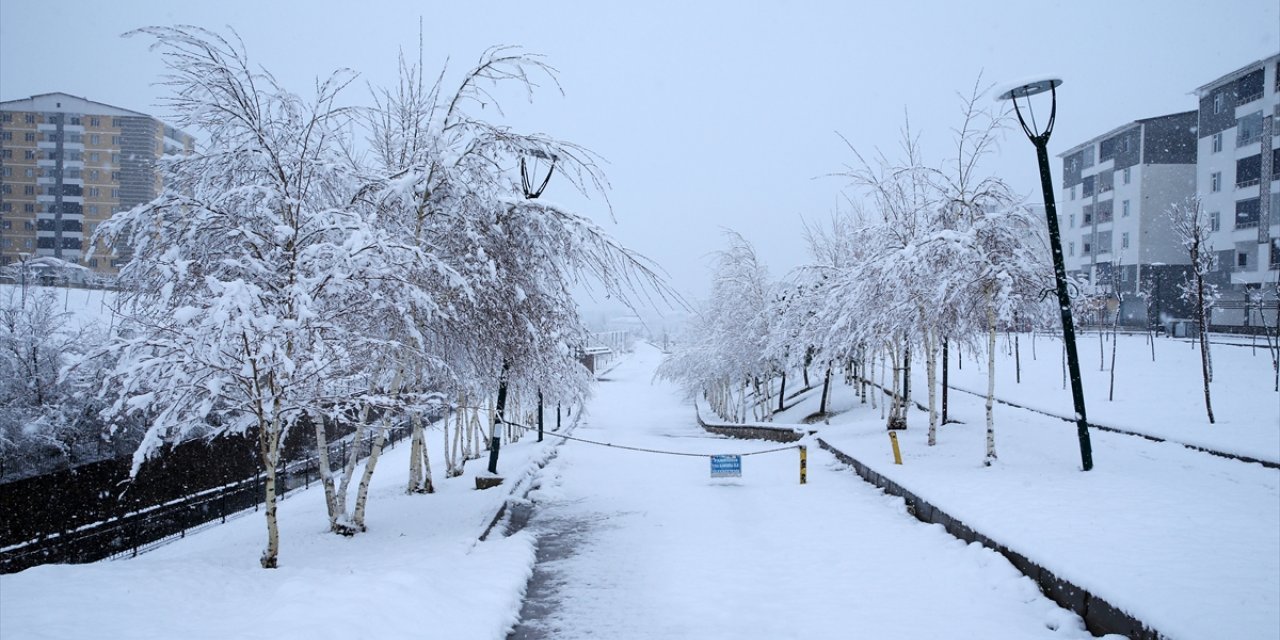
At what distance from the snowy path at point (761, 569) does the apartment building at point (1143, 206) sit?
149 ft

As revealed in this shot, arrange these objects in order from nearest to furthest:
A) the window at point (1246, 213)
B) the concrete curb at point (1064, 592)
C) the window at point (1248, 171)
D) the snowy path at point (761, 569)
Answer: the concrete curb at point (1064, 592), the snowy path at point (761, 569), the window at point (1248, 171), the window at point (1246, 213)

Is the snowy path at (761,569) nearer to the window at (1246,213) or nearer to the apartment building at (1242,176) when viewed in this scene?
the apartment building at (1242,176)

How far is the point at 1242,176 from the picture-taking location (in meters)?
42.6

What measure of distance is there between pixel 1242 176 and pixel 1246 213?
7.42 feet

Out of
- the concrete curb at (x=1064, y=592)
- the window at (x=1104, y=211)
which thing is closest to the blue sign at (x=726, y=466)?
the concrete curb at (x=1064, y=592)

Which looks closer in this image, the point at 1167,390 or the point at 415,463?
the point at 415,463

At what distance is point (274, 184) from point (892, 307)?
43.1ft

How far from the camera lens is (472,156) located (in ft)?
37.4

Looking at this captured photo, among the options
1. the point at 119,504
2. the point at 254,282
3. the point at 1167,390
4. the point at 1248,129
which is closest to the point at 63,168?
the point at 119,504

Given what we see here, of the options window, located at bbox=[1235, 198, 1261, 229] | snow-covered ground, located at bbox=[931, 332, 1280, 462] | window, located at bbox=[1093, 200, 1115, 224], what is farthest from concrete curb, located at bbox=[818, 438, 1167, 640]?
window, located at bbox=[1093, 200, 1115, 224]

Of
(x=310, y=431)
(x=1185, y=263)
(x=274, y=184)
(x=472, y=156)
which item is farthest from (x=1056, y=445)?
(x=1185, y=263)

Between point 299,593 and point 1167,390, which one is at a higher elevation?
point 1167,390

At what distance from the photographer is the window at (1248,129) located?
1617 inches

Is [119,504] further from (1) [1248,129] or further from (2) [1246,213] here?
(1) [1248,129]
